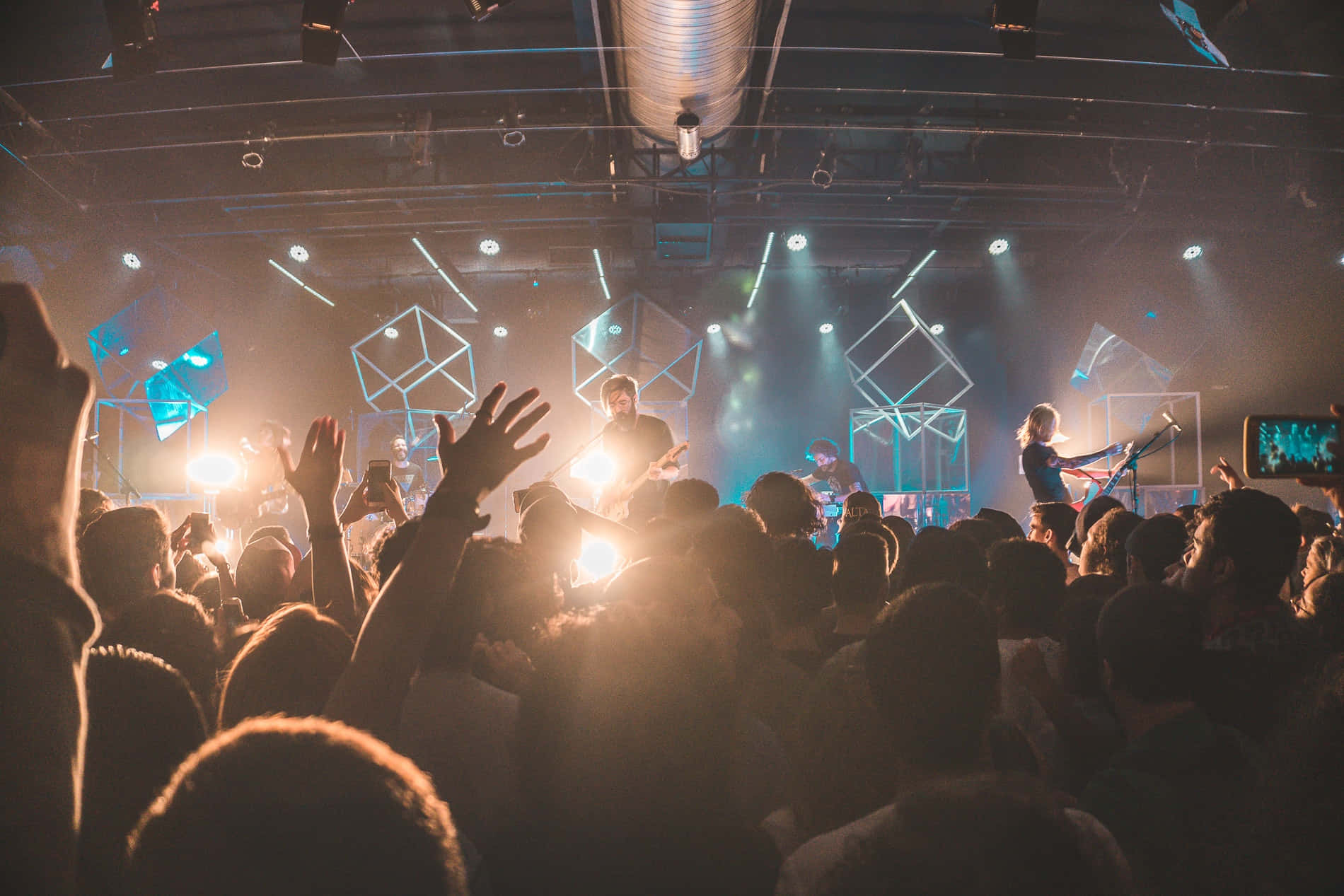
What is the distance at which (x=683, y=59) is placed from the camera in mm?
5473

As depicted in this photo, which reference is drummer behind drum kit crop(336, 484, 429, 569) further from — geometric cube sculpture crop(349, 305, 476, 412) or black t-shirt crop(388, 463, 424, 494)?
geometric cube sculpture crop(349, 305, 476, 412)

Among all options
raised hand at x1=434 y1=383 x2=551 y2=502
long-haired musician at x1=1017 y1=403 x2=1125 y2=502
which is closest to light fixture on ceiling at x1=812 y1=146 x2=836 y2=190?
long-haired musician at x1=1017 y1=403 x2=1125 y2=502

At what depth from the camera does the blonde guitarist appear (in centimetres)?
468

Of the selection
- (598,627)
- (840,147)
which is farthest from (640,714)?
(840,147)

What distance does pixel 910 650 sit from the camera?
4.45ft

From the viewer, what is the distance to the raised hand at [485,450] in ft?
3.82

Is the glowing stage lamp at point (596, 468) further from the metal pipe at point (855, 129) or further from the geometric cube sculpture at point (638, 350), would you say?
the geometric cube sculpture at point (638, 350)

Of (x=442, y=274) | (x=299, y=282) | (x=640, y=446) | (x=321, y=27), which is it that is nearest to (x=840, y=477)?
(x=640, y=446)

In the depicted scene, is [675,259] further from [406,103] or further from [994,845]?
[994,845]

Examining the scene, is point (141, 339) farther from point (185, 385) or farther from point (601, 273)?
point (601, 273)

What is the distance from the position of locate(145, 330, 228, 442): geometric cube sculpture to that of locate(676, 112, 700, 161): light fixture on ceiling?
9655 mm

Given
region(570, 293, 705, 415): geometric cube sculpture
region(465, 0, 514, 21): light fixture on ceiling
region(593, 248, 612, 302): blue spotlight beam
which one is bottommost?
region(570, 293, 705, 415): geometric cube sculpture

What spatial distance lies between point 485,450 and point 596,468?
210 inches

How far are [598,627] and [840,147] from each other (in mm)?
9060
